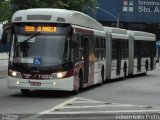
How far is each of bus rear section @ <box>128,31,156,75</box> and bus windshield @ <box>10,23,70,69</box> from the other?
653 inches

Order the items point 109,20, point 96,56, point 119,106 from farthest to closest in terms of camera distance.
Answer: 1. point 109,20
2. point 96,56
3. point 119,106

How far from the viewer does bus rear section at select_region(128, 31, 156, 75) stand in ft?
123

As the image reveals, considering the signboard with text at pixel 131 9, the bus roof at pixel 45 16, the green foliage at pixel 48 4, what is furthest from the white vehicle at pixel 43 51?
the signboard with text at pixel 131 9

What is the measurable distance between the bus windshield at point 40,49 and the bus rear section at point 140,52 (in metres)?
16.6

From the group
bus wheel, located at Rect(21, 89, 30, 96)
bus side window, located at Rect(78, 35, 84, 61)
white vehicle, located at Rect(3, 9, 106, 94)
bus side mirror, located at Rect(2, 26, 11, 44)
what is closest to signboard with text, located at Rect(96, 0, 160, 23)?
bus side window, located at Rect(78, 35, 84, 61)

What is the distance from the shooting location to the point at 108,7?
119938mm

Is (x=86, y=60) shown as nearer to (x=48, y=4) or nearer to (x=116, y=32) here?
(x=116, y=32)

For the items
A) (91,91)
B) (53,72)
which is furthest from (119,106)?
(91,91)

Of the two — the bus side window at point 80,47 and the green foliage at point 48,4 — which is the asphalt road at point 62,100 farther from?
the green foliage at point 48,4

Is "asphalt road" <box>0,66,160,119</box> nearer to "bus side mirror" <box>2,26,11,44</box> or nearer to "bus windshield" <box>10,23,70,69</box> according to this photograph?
"bus windshield" <box>10,23,70,69</box>

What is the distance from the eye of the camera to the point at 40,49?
20.8 m

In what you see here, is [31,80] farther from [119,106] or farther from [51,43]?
[119,106]

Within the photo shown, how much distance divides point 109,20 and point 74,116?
105439mm

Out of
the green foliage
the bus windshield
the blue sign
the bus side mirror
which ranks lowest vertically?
the blue sign
